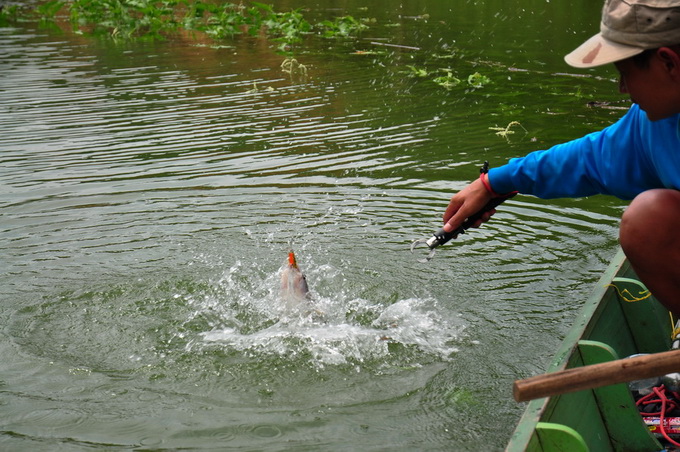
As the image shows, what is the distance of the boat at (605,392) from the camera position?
8.43ft

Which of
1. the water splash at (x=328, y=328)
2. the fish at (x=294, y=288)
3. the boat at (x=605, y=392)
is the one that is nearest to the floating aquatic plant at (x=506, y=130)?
Result: the water splash at (x=328, y=328)

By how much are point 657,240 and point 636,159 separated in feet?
1.22

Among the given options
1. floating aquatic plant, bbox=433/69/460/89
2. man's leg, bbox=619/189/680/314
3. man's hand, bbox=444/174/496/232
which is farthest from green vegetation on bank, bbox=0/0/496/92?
man's leg, bbox=619/189/680/314

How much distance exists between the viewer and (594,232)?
19.0ft

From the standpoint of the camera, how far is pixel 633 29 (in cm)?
247

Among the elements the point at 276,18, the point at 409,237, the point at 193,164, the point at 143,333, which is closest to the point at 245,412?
the point at 143,333

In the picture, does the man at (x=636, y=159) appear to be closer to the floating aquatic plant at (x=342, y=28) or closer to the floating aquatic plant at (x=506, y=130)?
the floating aquatic plant at (x=506, y=130)

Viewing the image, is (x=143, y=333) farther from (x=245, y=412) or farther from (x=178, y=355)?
(x=245, y=412)

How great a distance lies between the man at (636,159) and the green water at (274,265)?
112 cm

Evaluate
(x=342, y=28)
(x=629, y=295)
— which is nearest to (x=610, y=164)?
(x=629, y=295)

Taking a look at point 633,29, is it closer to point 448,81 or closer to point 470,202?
point 470,202

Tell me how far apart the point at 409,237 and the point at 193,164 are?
8.19 ft

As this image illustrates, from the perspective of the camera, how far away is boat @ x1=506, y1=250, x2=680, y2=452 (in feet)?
8.43

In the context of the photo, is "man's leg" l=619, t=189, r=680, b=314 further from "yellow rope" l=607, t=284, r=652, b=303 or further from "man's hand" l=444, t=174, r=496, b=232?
"yellow rope" l=607, t=284, r=652, b=303
